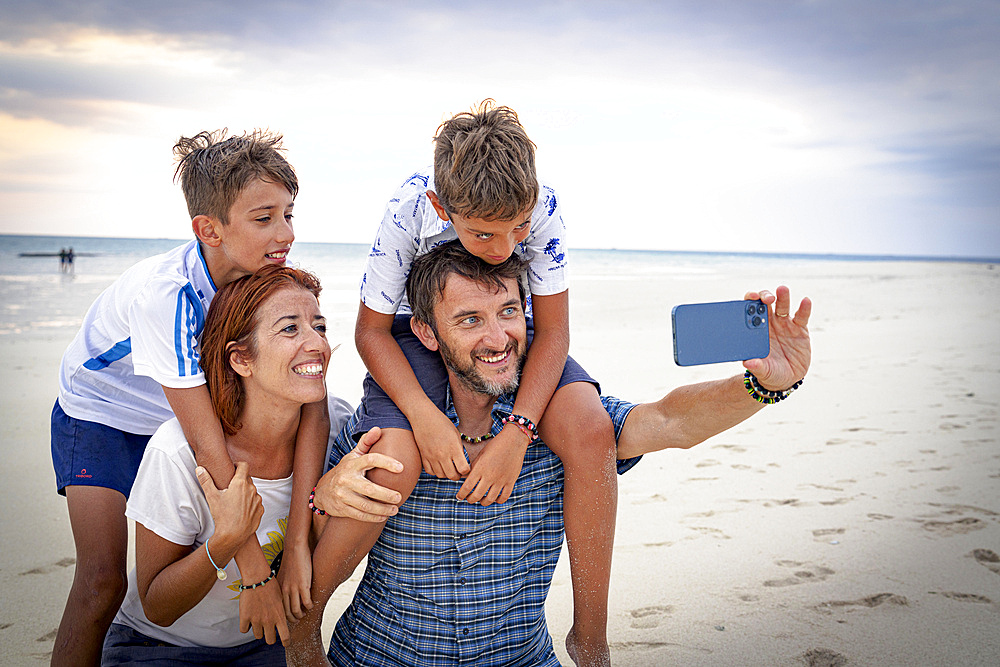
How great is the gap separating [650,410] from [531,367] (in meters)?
0.45

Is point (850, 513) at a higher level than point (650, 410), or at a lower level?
lower

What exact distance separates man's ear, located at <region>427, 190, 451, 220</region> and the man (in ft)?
0.38

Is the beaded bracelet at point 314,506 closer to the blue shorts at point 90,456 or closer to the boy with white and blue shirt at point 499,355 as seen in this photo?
the boy with white and blue shirt at point 499,355

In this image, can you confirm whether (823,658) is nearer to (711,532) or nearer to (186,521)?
(711,532)

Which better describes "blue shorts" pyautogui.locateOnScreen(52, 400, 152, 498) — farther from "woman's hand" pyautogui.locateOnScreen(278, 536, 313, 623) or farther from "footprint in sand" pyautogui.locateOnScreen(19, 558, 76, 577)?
"footprint in sand" pyautogui.locateOnScreen(19, 558, 76, 577)

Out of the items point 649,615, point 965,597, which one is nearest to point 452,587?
point 649,615

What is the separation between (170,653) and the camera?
7.61 ft

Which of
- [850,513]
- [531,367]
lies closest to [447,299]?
[531,367]

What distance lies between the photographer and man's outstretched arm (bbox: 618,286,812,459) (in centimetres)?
227

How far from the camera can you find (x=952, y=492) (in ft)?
14.7

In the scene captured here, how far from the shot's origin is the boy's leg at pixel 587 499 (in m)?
→ 2.46

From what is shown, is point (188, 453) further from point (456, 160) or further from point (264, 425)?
point (456, 160)

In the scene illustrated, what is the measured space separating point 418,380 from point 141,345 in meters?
0.93

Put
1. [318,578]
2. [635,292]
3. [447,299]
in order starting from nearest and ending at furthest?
[318,578]
[447,299]
[635,292]
